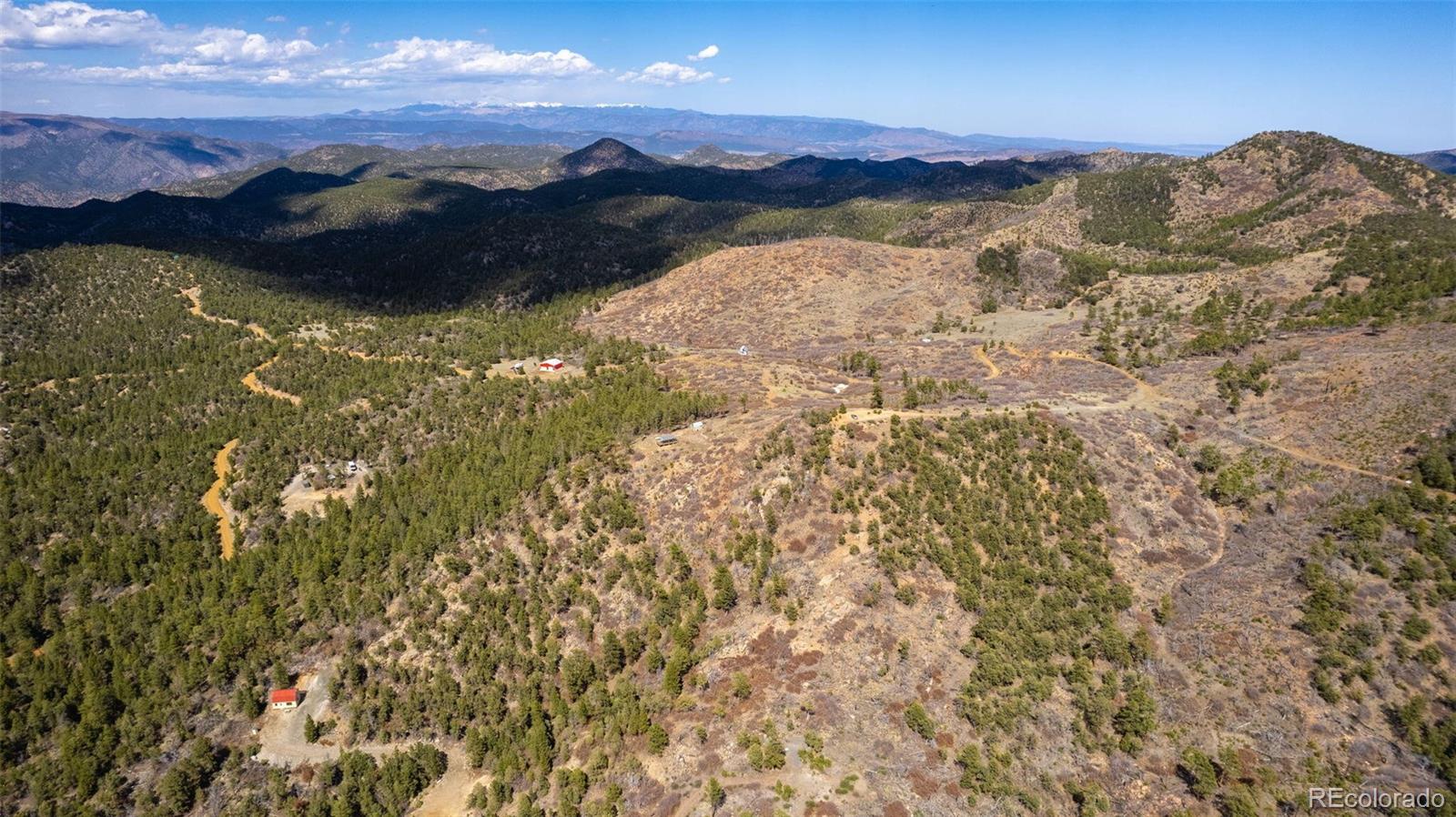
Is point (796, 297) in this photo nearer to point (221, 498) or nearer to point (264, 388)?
point (264, 388)

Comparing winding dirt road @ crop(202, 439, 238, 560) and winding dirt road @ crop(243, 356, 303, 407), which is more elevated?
winding dirt road @ crop(243, 356, 303, 407)

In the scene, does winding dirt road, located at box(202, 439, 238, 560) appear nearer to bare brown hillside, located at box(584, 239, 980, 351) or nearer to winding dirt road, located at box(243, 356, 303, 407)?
winding dirt road, located at box(243, 356, 303, 407)

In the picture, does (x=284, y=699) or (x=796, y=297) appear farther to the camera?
(x=796, y=297)

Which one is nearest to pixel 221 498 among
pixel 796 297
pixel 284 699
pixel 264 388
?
pixel 264 388

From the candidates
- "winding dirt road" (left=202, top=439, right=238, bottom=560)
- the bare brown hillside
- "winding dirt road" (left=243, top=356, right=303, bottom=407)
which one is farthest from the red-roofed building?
the bare brown hillside

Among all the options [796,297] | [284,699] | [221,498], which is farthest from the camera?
[796,297]

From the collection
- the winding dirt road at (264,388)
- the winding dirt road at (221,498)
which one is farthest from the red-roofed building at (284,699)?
the winding dirt road at (264,388)

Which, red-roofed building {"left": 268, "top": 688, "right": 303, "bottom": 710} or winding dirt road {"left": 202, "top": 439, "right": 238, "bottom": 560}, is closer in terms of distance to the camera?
red-roofed building {"left": 268, "top": 688, "right": 303, "bottom": 710}

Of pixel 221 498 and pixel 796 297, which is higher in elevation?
pixel 796 297

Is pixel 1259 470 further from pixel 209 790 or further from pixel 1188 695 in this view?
pixel 209 790
